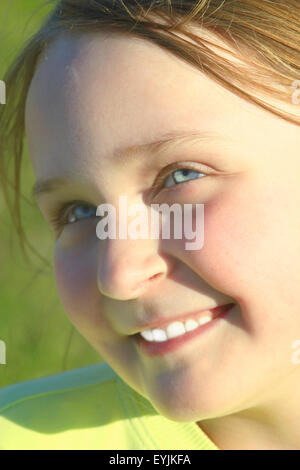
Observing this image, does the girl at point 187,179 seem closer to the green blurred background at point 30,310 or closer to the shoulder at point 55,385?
the shoulder at point 55,385

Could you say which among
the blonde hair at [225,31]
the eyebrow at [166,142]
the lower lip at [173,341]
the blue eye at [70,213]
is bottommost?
the lower lip at [173,341]

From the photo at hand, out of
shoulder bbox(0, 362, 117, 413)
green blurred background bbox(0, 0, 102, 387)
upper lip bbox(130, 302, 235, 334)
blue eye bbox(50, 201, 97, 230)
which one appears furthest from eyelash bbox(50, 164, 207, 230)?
green blurred background bbox(0, 0, 102, 387)

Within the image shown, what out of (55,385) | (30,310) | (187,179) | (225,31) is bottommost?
(55,385)

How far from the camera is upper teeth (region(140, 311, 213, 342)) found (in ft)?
4.32

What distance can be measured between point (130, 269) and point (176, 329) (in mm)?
138

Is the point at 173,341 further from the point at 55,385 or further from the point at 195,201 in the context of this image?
the point at 55,385

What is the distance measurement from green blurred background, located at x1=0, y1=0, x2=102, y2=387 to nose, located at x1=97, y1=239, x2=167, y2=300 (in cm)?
135

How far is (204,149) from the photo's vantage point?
1295 millimetres

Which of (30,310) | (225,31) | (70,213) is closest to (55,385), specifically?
(70,213)

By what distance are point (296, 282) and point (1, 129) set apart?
3.18 ft

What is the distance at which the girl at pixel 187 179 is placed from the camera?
1.28 metres

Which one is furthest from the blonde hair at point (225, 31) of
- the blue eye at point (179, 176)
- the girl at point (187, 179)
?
the blue eye at point (179, 176)

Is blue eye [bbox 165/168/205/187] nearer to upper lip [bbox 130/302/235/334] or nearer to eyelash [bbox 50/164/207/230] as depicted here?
eyelash [bbox 50/164/207/230]

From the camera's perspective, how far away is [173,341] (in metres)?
1.34
